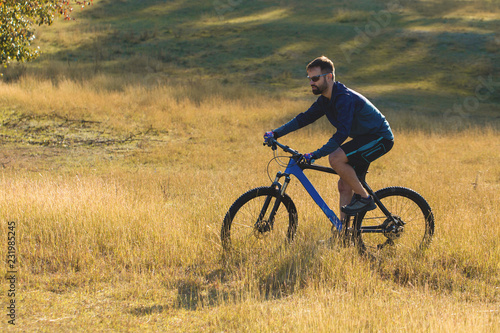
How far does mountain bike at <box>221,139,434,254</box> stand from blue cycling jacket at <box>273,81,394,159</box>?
371 millimetres

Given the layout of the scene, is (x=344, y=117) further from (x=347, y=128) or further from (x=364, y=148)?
(x=364, y=148)

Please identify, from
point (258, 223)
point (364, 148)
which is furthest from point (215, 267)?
point (364, 148)

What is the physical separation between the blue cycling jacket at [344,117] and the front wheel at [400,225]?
2.61 ft

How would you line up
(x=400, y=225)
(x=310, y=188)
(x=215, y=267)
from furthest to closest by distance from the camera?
(x=400, y=225), (x=215, y=267), (x=310, y=188)

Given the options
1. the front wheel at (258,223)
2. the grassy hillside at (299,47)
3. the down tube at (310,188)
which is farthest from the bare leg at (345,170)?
the grassy hillside at (299,47)

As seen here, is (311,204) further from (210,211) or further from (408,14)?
(408,14)

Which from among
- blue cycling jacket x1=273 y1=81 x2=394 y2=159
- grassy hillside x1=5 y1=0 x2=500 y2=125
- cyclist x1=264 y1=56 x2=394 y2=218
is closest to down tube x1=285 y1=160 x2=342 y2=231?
cyclist x1=264 y1=56 x2=394 y2=218

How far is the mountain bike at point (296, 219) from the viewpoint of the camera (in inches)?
224

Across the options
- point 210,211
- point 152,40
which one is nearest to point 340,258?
point 210,211

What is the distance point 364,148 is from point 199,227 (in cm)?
243

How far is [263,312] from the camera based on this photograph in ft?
15.6

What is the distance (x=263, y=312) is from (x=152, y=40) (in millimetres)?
28654

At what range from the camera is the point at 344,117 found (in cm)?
544

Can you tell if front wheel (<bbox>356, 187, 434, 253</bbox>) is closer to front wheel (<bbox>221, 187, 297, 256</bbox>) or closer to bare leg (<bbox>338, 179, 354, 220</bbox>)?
bare leg (<bbox>338, 179, 354, 220</bbox>)
